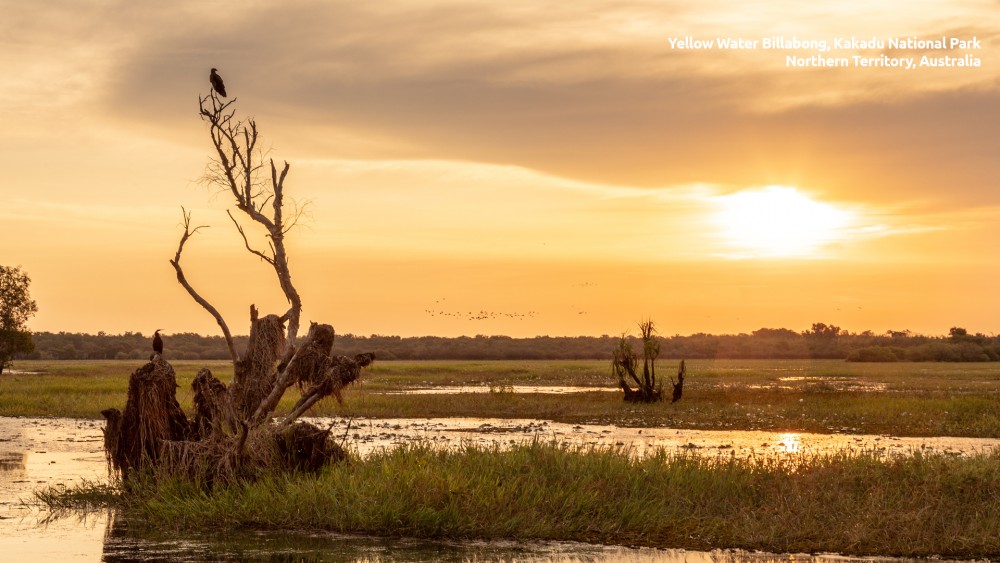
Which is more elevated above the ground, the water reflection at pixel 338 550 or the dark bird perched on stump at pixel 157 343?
the dark bird perched on stump at pixel 157 343

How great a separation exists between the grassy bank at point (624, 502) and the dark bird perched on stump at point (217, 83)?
26.1 feet

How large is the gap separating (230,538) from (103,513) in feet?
13.6

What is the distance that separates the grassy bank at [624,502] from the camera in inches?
722

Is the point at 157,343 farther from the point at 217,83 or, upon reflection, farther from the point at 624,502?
the point at 624,502

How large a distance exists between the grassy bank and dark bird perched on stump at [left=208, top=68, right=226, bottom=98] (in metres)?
7.97

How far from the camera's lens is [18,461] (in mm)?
29609

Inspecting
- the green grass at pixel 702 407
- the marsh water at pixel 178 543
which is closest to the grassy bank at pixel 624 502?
the marsh water at pixel 178 543

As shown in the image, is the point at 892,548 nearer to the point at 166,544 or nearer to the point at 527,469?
the point at 527,469

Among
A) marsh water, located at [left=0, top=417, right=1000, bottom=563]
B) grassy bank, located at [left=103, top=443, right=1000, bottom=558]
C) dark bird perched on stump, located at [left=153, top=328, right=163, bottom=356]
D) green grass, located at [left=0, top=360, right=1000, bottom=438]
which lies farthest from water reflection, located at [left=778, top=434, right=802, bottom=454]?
dark bird perched on stump, located at [left=153, top=328, right=163, bottom=356]

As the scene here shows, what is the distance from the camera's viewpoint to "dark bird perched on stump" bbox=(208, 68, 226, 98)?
21.9m

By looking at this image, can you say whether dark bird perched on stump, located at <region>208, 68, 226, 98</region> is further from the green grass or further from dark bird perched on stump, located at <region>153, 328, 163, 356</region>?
the green grass

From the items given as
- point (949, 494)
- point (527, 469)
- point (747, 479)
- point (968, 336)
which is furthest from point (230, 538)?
point (968, 336)

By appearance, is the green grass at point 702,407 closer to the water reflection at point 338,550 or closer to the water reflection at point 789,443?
the water reflection at point 789,443

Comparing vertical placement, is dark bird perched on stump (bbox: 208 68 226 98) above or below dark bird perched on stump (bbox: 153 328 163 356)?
above
